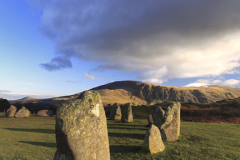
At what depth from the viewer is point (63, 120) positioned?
16.5ft

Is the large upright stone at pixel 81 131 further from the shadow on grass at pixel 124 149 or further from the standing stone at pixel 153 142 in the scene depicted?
the shadow on grass at pixel 124 149

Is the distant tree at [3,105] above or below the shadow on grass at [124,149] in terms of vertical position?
above

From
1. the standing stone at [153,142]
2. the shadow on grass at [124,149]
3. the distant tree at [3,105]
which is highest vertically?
the distant tree at [3,105]

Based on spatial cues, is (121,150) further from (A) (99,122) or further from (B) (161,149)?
(A) (99,122)

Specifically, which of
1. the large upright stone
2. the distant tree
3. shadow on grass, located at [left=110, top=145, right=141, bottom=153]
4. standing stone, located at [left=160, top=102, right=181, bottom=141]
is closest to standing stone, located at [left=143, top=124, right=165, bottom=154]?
shadow on grass, located at [left=110, top=145, right=141, bottom=153]

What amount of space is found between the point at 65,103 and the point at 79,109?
2.08 ft

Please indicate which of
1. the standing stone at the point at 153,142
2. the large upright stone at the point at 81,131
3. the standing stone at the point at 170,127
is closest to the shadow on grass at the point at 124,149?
the standing stone at the point at 153,142

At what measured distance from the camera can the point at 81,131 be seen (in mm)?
5066

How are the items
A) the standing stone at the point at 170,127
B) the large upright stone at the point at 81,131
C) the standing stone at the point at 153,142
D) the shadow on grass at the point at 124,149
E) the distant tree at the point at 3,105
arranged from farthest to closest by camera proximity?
the distant tree at the point at 3,105 → the standing stone at the point at 170,127 → the shadow on grass at the point at 124,149 → the standing stone at the point at 153,142 → the large upright stone at the point at 81,131

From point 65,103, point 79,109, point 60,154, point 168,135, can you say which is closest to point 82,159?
point 60,154

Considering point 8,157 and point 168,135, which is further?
point 168,135

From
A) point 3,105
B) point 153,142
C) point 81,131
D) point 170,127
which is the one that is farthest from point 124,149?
point 3,105

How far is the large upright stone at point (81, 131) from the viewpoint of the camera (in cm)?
494

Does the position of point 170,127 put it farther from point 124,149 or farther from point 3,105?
point 3,105
